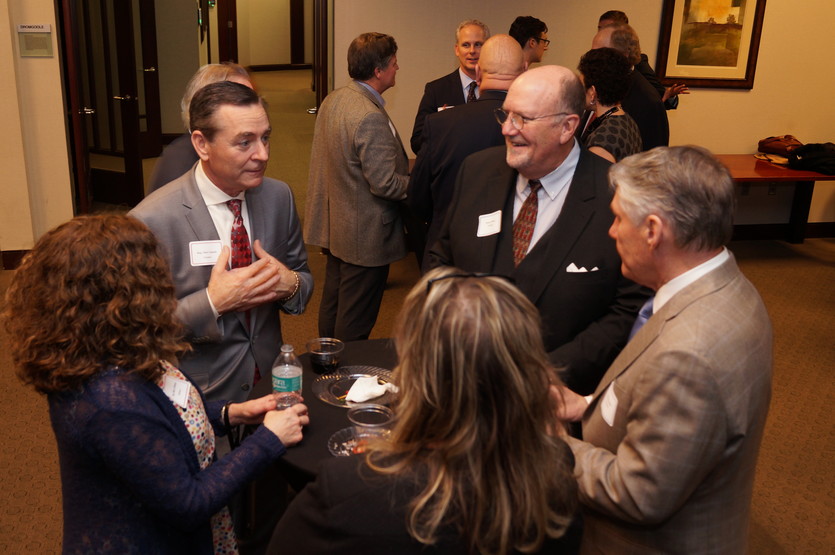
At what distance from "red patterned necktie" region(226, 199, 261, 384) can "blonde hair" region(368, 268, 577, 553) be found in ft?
4.00

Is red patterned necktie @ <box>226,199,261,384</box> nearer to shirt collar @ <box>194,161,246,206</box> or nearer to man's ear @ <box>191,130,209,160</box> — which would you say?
shirt collar @ <box>194,161,246,206</box>

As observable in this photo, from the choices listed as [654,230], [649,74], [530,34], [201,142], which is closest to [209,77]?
[201,142]

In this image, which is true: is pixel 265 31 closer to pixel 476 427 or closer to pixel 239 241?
pixel 239 241

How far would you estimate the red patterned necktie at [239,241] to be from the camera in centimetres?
232

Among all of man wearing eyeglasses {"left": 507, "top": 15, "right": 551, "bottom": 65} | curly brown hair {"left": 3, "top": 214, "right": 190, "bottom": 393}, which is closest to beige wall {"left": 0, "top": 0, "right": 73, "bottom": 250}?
man wearing eyeglasses {"left": 507, "top": 15, "right": 551, "bottom": 65}

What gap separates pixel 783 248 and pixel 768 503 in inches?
177

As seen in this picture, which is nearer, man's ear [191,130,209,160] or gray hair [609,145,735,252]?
gray hair [609,145,735,252]

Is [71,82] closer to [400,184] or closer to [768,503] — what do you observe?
[400,184]

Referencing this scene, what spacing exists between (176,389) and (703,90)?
248 inches

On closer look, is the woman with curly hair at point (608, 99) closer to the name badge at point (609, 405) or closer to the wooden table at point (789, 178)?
the name badge at point (609, 405)

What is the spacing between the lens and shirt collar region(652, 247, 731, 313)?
5.28ft

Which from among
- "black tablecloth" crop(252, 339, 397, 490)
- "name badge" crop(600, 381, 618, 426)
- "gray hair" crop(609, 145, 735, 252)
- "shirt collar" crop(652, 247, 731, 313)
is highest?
"gray hair" crop(609, 145, 735, 252)

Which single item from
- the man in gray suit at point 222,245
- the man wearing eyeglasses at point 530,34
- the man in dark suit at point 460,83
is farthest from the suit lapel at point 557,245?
the man wearing eyeglasses at point 530,34

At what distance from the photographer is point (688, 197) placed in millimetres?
1595
